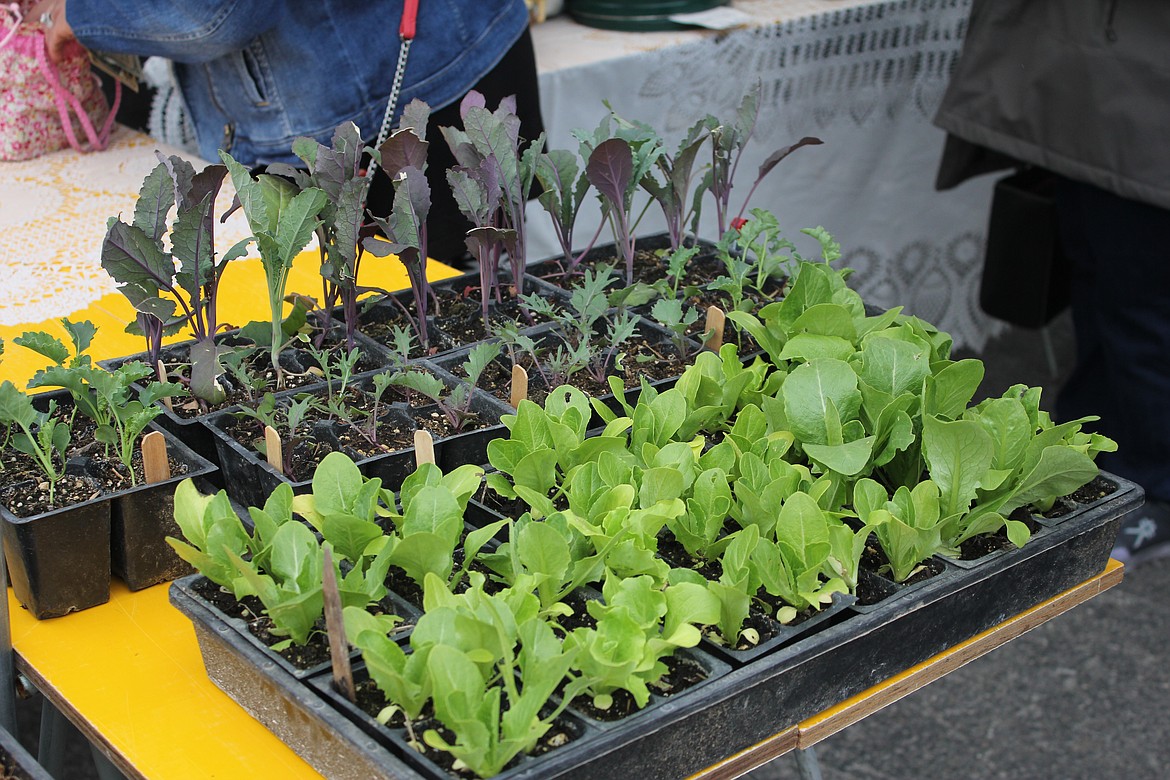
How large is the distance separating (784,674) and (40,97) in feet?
5.08

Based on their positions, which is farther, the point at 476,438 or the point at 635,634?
the point at 476,438

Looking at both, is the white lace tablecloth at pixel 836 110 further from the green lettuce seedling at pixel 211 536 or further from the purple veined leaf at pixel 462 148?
the green lettuce seedling at pixel 211 536

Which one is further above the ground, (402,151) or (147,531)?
(402,151)

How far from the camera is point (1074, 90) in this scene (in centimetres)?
192

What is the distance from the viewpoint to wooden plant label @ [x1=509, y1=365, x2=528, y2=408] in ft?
3.45

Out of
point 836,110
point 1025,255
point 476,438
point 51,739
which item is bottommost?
point 1025,255

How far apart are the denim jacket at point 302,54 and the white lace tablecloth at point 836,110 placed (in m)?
0.46

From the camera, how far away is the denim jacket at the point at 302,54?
58.2 inches

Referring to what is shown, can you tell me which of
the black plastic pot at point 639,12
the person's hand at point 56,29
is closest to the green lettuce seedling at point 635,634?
the person's hand at point 56,29

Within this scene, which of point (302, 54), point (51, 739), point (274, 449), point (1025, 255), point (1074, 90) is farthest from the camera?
point (1025, 255)

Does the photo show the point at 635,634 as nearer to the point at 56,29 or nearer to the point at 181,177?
the point at 181,177

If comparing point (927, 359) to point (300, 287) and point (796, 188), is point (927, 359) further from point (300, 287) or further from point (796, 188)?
point (796, 188)

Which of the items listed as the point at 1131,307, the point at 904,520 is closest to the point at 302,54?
the point at 904,520

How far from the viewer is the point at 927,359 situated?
98 cm
